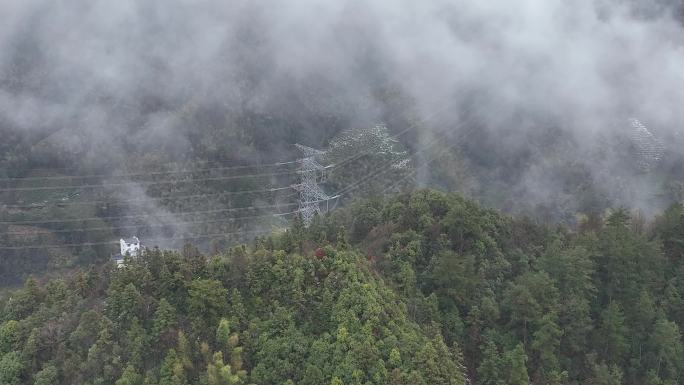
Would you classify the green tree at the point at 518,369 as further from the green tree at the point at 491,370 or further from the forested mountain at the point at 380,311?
the green tree at the point at 491,370

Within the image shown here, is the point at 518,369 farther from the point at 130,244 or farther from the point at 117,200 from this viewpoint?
the point at 117,200

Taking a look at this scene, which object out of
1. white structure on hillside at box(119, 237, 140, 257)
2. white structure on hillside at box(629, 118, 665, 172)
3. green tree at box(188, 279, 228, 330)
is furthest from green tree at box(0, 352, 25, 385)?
white structure on hillside at box(629, 118, 665, 172)

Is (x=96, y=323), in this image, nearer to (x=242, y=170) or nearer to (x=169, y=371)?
(x=169, y=371)

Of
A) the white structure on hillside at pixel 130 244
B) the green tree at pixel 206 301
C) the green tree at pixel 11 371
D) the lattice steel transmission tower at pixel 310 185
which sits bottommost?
the green tree at pixel 11 371

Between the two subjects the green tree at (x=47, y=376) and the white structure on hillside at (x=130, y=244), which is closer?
the green tree at (x=47, y=376)

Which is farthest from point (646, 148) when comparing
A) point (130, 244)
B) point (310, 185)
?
point (130, 244)

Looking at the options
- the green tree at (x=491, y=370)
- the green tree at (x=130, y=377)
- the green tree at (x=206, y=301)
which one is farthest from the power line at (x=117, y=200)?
the green tree at (x=130, y=377)

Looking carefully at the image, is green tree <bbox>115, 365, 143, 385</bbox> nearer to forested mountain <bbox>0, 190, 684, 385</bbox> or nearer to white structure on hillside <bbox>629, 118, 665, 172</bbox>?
forested mountain <bbox>0, 190, 684, 385</bbox>
